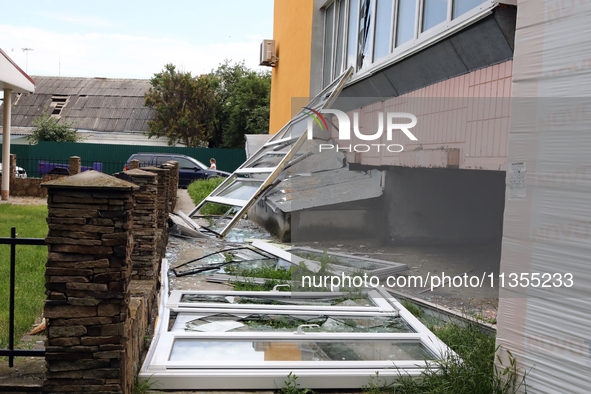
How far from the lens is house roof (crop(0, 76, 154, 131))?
33.3 metres

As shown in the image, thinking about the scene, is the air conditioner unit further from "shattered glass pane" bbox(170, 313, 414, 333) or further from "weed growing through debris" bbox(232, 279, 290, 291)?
"shattered glass pane" bbox(170, 313, 414, 333)

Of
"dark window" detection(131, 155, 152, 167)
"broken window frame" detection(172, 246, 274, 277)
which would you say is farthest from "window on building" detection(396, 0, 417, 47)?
"dark window" detection(131, 155, 152, 167)

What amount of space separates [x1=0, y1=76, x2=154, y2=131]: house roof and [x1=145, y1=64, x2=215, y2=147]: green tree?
5.84 feet

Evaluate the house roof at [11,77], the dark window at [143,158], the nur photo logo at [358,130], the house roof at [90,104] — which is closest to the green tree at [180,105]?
the house roof at [90,104]

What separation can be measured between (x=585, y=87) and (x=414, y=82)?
13.0 ft

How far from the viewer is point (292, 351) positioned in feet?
10.8

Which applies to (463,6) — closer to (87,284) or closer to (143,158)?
(87,284)

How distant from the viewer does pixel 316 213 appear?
781 cm

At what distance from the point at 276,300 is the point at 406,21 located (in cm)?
385

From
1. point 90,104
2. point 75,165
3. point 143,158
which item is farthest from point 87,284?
point 90,104

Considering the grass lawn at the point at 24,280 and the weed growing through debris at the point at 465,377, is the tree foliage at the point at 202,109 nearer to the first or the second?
the grass lawn at the point at 24,280

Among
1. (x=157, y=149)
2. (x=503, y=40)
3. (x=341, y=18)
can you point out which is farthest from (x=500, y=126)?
(x=157, y=149)

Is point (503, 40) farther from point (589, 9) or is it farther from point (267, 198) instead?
point (267, 198)

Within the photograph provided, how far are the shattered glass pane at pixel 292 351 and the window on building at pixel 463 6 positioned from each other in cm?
294
